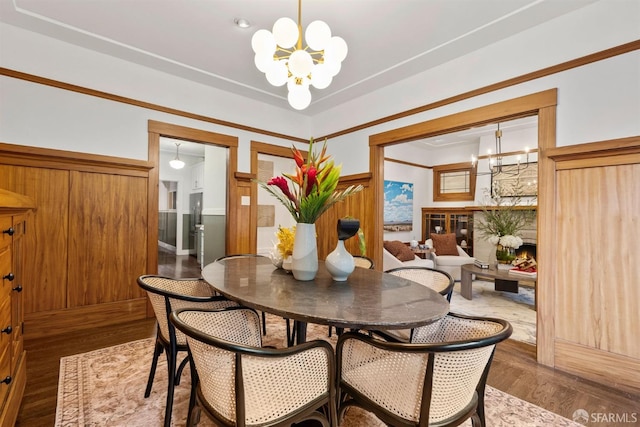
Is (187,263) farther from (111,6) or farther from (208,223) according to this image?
(111,6)

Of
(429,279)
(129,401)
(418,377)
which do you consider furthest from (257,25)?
(129,401)

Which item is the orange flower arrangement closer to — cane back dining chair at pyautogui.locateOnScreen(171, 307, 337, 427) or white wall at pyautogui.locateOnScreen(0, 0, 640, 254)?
cane back dining chair at pyautogui.locateOnScreen(171, 307, 337, 427)

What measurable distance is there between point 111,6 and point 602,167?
13.3 ft

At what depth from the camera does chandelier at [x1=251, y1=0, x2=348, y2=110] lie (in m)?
1.79

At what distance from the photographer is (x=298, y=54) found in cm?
183

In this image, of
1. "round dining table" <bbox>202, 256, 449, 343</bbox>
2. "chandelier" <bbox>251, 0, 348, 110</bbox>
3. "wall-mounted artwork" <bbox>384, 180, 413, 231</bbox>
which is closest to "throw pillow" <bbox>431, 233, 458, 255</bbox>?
"wall-mounted artwork" <bbox>384, 180, 413, 231</bbox>

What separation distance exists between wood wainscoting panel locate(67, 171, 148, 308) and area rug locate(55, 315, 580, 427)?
2.94 feet

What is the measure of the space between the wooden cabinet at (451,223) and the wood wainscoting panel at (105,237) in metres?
5.98

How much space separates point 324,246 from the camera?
15.4 ft

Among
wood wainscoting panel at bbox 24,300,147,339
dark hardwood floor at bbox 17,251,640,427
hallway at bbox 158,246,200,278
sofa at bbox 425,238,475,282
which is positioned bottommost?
dark hardwood floor at bbox 17,251,640,427

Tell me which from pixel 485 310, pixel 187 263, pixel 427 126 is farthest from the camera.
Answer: pixel 187 263

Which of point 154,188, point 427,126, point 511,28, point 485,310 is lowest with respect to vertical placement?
point 485,310

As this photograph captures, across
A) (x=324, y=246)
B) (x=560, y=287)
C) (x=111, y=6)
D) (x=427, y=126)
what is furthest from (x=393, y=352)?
(x=324, y=246)

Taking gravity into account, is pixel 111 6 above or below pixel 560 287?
above
